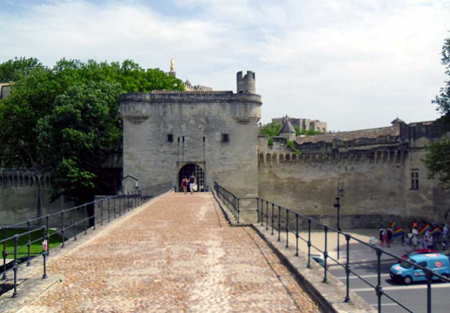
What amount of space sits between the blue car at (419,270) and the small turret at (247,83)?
19175 mm

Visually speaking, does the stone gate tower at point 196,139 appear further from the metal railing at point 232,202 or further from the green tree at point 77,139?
the metal railing at point 232,202

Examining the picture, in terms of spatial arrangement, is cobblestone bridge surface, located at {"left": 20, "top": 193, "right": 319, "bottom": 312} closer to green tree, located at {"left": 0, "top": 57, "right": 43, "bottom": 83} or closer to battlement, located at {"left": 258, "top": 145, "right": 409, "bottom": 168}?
battlement, located at {"left": 258, "top": 145, "right": 409, "bottom": 168}

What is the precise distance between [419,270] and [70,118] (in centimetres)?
2221

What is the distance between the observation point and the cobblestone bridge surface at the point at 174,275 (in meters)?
5.68

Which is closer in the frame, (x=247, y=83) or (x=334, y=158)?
(x=247, y=83)

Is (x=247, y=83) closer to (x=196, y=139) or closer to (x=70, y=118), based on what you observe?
(x=196, y=139)

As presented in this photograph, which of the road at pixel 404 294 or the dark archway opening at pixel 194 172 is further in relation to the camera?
the dark archway opening at pixel 194 172

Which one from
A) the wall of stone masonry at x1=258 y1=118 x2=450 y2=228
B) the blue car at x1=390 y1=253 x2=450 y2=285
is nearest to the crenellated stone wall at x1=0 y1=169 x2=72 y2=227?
the wall of stone masonry at x1=258 y1=118 x2=450 y2=228

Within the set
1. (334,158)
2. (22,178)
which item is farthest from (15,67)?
(334,158)

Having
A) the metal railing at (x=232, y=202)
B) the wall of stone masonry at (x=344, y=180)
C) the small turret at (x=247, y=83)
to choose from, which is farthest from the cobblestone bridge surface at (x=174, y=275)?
the small turret at (x=247, y=83)

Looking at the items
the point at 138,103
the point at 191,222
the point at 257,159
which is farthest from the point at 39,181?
the point at 191,222

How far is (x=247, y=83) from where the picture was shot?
34.9 metres

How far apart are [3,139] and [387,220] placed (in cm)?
3049

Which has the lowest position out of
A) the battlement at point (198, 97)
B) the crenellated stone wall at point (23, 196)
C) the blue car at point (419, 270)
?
the blue car at point (419, 270)
